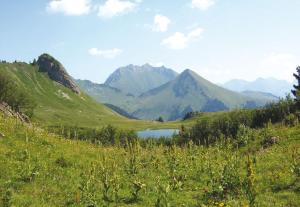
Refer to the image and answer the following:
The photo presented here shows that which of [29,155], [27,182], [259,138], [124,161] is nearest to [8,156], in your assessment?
[29,155]

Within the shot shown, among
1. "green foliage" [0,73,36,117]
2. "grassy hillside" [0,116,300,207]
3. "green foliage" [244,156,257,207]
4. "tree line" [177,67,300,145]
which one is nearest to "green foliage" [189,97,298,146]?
"tree line" [177,67,300,145]

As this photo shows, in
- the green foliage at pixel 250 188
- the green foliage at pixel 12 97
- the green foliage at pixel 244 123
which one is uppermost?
the green foliage at pixel 12 97

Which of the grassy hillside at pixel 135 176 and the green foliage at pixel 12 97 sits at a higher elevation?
the green foliage at pixel 12 97

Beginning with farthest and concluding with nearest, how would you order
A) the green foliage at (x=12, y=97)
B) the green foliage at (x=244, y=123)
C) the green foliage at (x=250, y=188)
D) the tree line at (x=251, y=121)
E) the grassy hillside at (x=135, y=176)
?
the green foliage at (x=12, y=97) → the tree line at (x=251, y=121) → the green foliage at (x=244, y=123) → the grassy hillside at (x=135, y=176) → the green foliage at (x=250, y=188)

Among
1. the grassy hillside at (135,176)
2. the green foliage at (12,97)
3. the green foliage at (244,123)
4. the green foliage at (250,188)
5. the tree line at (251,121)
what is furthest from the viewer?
the green foliage at (12,97)

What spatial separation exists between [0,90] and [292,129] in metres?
108

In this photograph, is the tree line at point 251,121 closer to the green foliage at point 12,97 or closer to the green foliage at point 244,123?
the green foliage at point 244,123

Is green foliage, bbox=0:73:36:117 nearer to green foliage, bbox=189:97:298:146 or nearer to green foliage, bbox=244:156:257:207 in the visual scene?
green foliage, bbox=189:97:298:146

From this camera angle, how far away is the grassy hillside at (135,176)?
19125mm

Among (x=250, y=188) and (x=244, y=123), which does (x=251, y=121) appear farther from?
(x=250, y=188)

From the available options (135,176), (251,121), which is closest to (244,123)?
(251,121)

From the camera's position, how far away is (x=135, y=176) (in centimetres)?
2425

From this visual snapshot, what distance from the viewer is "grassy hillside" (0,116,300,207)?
1912cm

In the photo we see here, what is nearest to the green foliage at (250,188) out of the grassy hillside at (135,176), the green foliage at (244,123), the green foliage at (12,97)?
the grassy hillside at (135,176)
